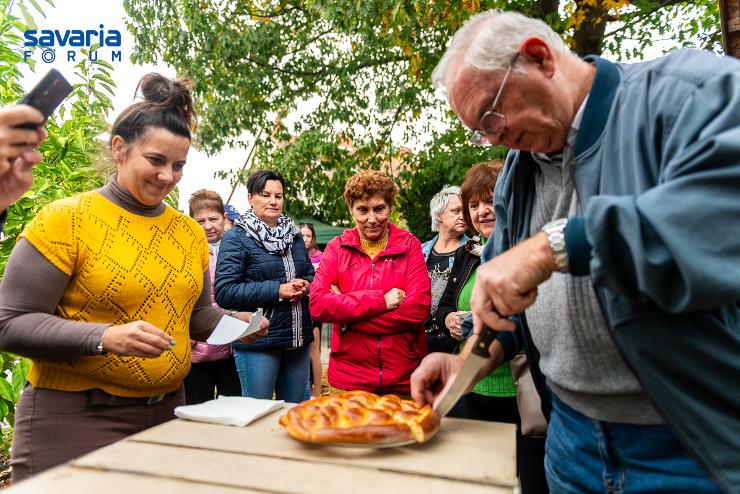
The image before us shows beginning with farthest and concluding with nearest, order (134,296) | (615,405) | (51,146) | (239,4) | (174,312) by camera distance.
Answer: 1. (239,4)
2. (51,146)
3. (174,312)
4. (134,296)
5. (615,405)

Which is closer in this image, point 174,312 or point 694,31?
→ point 174,312

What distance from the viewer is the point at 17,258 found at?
66.6 inches

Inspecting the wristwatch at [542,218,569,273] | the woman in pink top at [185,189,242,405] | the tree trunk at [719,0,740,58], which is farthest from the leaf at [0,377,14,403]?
the tree trunk at [719,0,740,58]

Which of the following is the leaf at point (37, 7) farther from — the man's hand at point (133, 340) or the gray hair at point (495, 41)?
the gray hair at point (495, 41)

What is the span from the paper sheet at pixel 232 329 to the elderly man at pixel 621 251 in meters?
0.97

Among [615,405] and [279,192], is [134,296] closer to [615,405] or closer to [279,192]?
[615,405]

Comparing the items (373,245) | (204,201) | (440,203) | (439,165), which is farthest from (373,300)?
(439,165)

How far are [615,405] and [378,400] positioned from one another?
26.7 inches

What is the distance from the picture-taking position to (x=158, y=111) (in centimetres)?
196

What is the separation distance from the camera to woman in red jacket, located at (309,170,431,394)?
306 cm

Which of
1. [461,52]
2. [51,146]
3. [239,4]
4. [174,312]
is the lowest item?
[174,312]

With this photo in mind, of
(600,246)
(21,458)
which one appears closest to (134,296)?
(21,458)

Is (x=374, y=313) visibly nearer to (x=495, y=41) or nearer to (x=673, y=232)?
(x=495, y=41)

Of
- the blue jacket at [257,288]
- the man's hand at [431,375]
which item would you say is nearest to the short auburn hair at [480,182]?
the blue jacket at [257,288]
